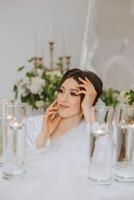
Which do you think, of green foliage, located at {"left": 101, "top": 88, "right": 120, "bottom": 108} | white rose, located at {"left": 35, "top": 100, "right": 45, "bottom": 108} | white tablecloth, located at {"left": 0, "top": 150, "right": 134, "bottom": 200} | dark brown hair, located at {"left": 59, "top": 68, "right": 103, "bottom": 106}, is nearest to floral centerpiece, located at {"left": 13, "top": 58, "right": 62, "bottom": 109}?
white rose, located at {"left": 35, "top": 100, "right": 45, "bottom": 108}

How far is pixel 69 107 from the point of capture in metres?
1.88

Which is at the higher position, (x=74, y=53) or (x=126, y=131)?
(x=74, y=53)

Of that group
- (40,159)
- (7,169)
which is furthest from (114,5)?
(7,169)

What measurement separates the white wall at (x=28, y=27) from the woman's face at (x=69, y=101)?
1459mm

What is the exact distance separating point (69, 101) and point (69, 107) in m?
0.03

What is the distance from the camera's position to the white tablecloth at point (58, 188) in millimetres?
1402

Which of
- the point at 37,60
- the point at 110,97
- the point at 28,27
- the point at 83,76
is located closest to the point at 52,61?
the point at 37,60

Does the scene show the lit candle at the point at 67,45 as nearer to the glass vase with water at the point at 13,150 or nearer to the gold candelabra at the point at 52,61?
the gold candelabra at the point at 52,61

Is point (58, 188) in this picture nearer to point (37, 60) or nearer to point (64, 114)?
point (64, 114)

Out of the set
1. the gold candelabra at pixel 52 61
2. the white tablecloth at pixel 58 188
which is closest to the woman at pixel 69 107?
the white tablecloth at pixel 58 188

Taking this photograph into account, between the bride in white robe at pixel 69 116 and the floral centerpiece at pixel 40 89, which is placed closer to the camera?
the bride in white robe at pixel 69 116

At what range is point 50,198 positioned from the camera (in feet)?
4.57

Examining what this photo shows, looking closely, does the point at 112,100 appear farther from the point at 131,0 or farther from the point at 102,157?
the point at 102,157

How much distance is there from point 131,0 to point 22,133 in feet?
5.20
